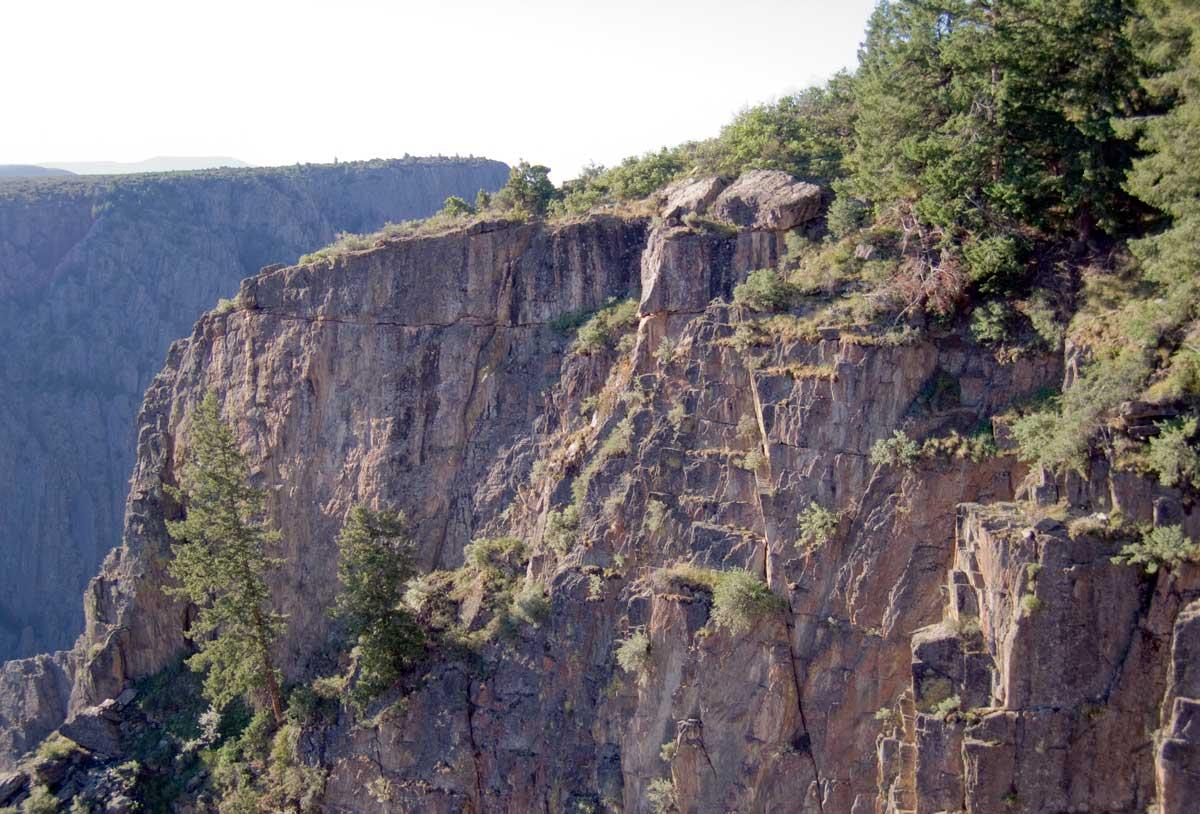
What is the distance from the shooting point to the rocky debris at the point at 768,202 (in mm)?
21250

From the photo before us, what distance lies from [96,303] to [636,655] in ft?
222

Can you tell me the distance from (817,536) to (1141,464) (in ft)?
Answer: 19.2

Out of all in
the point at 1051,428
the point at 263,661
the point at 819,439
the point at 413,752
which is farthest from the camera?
the point at 263,661

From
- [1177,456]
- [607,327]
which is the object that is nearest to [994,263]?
[1177,456]

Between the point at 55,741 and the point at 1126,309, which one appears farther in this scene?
the point at 55,741

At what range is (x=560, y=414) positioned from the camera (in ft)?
78.7

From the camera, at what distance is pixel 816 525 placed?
17812 millimetres

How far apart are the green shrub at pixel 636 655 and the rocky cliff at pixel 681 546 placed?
0.06 metres

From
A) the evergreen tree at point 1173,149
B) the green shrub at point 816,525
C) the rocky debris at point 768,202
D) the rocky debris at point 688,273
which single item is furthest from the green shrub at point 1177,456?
the rocky debris at point 688,273

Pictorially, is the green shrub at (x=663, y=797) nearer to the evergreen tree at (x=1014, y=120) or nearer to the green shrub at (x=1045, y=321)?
the green shrub at (x=1045, y=321)

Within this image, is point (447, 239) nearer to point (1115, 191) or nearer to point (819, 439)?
point (819, 439)

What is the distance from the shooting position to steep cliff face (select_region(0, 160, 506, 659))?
203 ft

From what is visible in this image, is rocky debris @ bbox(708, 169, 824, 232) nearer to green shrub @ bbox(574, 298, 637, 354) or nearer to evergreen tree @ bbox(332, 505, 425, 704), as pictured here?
green shrub @ bbox(574, 298, 637, 354)

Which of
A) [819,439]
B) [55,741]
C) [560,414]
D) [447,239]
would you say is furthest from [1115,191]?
[55,741]
